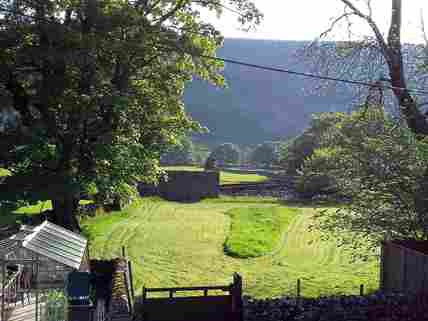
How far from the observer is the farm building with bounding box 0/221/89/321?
1138cm

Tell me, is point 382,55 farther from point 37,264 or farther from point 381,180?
point 37,264

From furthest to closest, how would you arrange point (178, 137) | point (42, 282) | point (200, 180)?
point (200, 180) < point (178, 137) < point (42, 282)

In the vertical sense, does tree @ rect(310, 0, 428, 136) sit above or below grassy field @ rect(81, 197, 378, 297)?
above

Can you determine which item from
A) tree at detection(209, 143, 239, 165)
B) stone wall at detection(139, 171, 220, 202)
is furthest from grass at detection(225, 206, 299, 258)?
tree at detection(209, 143, 239, 165)

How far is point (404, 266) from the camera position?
53.3 ft

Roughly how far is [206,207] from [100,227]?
1361 cm

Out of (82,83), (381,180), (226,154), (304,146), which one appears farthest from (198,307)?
(226,154)

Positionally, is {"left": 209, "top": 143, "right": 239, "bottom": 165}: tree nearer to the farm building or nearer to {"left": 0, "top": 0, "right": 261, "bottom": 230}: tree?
{"left": 0, "top": 0, "right": 261, "bottom": 230}: tree

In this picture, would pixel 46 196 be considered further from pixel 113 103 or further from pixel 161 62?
pixel 161 62

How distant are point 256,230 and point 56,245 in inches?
820

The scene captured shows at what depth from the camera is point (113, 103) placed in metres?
19.3

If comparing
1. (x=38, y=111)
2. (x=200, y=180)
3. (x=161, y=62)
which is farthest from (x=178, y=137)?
(x=200, y=180)

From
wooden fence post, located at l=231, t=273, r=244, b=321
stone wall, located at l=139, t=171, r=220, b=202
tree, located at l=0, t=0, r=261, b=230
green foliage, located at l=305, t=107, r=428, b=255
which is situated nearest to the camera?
wooden fence post, located at l=231, t=273, r=244, b=321

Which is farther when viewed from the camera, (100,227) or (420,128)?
(100,227)
